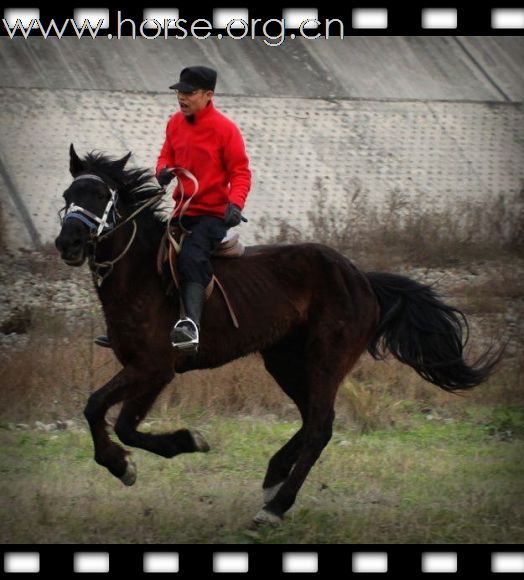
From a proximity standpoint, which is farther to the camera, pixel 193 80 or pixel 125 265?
pixel 193 80

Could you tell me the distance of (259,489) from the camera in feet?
28.6

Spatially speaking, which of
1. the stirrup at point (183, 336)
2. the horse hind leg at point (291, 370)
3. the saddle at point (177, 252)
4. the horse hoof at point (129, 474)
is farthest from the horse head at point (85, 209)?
the horse hind leg at point (291, 370)

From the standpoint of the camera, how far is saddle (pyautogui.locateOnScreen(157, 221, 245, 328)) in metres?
7.89

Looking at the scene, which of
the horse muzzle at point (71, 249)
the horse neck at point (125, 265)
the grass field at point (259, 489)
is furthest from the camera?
the horse neck at point (125, 265)

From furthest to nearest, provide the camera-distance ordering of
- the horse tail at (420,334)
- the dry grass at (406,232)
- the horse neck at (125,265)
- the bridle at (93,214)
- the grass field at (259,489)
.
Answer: the dry grass at (406,232) → the horse tail at (420,334) → the horse neck at (125,265) → the grass field at (259,489) → the bridle at (93,214)

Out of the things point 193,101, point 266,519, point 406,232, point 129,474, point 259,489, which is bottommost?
point 406,232

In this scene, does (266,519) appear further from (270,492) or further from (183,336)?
(183,336)

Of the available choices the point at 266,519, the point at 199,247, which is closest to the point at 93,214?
the point at 199,247

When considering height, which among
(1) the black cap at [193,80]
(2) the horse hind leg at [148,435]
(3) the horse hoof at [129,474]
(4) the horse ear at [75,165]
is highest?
(1) the black cap at [193,80]

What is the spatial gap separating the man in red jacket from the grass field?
4.67ft

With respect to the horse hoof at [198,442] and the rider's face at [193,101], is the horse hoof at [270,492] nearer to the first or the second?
the horse hoof at [198,442]

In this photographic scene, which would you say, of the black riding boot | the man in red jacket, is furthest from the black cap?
the black riding boot

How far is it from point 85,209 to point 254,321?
1.45m

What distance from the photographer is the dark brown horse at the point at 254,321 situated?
7637 millimetres
